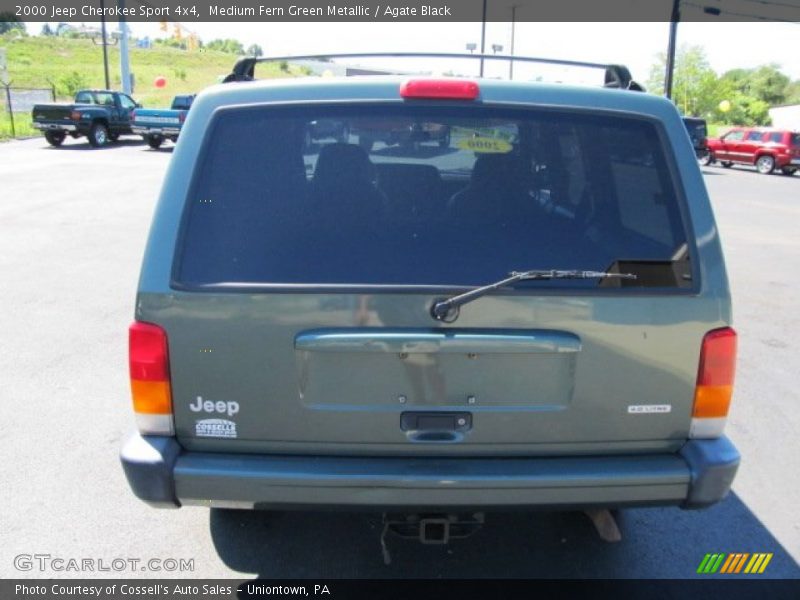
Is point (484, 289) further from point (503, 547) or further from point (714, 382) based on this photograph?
point (503, 547)

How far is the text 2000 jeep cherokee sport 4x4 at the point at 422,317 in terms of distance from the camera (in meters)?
2.49

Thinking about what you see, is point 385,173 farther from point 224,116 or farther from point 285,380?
point 285,380

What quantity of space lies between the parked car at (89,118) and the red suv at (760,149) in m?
24.2

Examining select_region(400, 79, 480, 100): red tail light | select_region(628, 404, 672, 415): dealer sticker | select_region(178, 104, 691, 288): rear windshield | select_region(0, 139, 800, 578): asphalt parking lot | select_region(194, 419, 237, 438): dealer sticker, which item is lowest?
select_region(0, 139, 800, 578): asphalt parking lot

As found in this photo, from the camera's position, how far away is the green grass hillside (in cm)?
5538

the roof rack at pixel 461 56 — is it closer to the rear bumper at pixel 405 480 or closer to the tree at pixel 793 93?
the rear bumper at pixel 405 480

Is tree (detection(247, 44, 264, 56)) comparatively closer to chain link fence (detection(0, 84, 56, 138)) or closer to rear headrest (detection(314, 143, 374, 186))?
rear headrest (detection(314, 143, 374, 186))

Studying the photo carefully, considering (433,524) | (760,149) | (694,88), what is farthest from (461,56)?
(694,88)

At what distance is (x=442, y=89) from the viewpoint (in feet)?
8.38

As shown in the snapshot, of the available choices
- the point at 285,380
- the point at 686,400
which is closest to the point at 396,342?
Answer: the point at 285,380

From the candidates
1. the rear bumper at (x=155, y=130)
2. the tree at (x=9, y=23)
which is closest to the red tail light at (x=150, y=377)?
the rear bumper at (x=155, y=130)

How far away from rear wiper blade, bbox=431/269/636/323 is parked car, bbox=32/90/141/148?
26.4 m

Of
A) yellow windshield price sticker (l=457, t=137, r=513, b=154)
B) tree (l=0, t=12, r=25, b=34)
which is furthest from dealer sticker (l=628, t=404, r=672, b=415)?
tree (l=0, t=12, r=25, b=34)

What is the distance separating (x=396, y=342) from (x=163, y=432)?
90 centimetres
